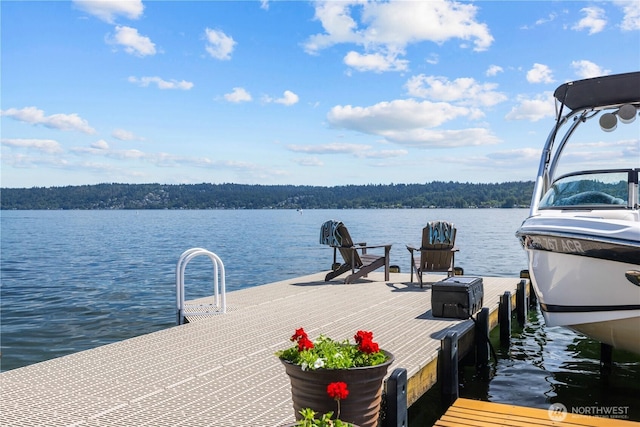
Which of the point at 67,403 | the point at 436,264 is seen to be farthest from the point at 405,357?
the point at 436,264

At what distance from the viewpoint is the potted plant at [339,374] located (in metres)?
3.62

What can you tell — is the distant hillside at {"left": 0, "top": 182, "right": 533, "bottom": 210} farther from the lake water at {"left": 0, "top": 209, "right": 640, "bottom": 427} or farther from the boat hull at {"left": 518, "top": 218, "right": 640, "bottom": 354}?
the boat hull at {"left": 518, "top": 218, "right": 640, "bottom": 354}

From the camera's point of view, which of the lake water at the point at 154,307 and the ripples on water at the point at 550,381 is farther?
the lake water at the point at 154,307

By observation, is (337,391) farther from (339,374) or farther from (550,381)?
(550,381)

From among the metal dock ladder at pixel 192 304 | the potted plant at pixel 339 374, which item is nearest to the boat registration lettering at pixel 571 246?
→ the potted plant at pixel 339 374

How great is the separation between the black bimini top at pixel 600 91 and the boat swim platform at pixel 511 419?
521 cm

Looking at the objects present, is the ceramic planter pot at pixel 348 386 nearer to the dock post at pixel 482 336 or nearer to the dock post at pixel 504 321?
the dock post at pixel 482 336

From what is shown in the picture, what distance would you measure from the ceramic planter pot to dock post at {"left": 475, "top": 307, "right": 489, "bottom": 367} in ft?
14.3

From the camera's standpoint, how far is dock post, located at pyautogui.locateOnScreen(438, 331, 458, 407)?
240 inches

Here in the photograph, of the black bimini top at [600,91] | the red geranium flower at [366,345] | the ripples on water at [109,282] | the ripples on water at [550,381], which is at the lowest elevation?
the ripples on water at [109,282]

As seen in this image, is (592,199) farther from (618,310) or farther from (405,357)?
(405,357)

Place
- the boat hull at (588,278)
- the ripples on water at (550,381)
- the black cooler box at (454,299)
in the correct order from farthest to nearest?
the black cooler box at (454,299), the ripples on water at (550,381), the boat hull at (588,278)

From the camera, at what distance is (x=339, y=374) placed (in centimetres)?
361

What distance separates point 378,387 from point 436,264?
8.06 metres
